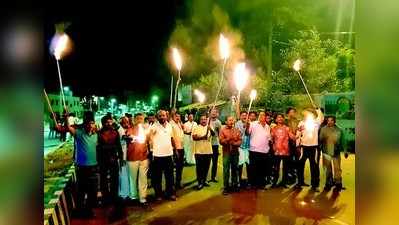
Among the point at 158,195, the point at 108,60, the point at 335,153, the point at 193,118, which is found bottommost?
the point at 158,195

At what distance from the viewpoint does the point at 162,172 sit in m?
6.96

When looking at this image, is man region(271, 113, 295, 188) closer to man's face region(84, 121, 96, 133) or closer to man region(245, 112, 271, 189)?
man region(245, 112, 271, 189)

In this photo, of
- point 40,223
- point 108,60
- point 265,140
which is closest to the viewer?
point 40,223

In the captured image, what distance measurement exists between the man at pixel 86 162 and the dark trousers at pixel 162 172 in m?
0.88

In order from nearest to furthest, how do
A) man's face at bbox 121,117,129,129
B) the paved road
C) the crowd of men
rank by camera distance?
1. the paved road
2. the crowd of men
3. man's face at bbox 121,117,129,129

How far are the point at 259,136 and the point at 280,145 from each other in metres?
0.37

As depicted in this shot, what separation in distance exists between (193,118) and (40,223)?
274 centimetres

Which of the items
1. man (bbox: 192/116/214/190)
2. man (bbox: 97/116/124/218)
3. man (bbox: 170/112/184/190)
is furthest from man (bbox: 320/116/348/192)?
man (bbox: 97/116/124/218)

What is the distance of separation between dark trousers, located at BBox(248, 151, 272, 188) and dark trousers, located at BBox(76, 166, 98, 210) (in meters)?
2.36

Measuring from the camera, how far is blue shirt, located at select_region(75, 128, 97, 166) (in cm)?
635

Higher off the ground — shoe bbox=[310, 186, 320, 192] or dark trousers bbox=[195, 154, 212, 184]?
dark trousers bbox=[195, 154, 212, 184]
